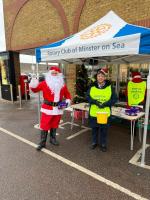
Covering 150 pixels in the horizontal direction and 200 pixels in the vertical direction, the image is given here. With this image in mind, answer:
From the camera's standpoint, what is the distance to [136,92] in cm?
492

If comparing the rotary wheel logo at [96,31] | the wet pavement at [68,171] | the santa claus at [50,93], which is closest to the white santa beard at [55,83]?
the santa claus at [50,93]

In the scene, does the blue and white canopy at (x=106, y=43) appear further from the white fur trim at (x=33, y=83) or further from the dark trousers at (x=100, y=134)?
the dark trousers at (x=100, y=134)

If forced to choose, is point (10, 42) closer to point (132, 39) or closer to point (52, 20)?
point (52, 20)

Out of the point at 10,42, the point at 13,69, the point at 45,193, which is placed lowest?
the point at 45,193

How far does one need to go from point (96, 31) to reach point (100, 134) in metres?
2.40

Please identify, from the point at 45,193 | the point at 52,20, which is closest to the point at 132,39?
the point at 45,193

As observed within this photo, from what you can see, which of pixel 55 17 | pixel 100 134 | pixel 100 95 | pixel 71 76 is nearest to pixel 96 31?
pixel 100 95

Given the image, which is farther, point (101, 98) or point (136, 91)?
Answer: point (136, 91)

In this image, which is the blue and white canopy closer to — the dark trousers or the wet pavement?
the dark trousers

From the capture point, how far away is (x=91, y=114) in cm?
391

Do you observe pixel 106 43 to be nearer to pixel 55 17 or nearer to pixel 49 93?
pixel 49 93

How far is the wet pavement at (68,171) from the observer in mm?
2664

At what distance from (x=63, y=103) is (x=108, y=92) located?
1064 millimetres

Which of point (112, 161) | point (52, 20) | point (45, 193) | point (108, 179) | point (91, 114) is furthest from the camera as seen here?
point (52, 20)
